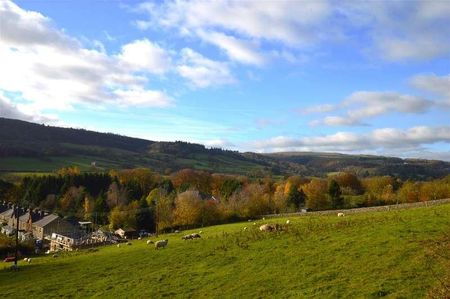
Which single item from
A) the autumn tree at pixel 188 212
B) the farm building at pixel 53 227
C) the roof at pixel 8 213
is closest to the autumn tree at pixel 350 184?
the autumn tree at pixel 188 212

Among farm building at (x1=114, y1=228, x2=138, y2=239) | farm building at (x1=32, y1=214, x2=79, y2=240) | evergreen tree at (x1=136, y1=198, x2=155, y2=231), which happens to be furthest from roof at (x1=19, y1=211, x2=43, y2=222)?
farm building at (x1=114, y1=228, x2=138, y2=239)

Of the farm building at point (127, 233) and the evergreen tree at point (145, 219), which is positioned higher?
the evergreen tree at point (145, 219)

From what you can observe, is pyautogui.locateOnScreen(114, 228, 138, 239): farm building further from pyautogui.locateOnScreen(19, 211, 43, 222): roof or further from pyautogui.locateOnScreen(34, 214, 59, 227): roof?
pyautogui.locateOnScreen(19, 211, 43, 222): roof

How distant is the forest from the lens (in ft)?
262

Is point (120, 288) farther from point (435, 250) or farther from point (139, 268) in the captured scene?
point (435, 250)

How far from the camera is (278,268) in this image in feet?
81.5

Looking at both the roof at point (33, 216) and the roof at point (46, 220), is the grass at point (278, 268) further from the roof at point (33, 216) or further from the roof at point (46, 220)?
the roof at point (33, 216)

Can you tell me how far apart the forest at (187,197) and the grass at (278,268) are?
3807 cm

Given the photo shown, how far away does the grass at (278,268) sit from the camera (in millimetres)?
19641

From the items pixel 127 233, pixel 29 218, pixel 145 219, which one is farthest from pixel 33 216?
pixel 127 233

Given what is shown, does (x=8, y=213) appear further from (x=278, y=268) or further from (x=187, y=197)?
(x=278, y=268)

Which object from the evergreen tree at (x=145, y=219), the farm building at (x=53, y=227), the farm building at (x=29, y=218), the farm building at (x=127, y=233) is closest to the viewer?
the farm building at (x=127, y=233)

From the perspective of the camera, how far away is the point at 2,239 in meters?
68.5

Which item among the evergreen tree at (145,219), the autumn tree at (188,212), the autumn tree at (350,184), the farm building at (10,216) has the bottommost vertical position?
the farm building at (10,216)
